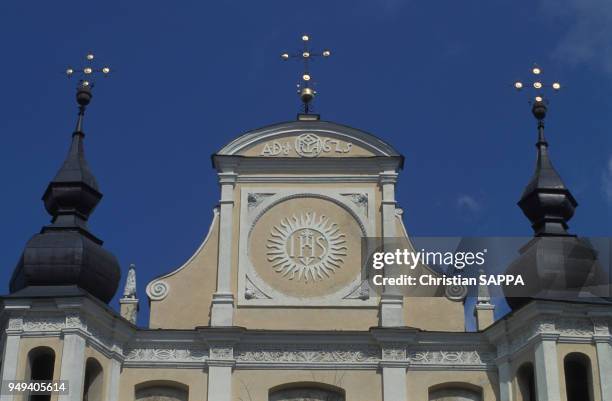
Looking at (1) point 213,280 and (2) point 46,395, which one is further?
(1) point 213,280

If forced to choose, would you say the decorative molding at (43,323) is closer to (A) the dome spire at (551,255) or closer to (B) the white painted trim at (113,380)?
(B) the white painted trim at (113,380)

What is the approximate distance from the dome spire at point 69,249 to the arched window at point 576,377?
22.2 feet

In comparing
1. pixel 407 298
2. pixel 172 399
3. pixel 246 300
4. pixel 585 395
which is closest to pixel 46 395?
pixel 172 399

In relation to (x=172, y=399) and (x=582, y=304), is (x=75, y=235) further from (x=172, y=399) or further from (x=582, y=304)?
(x=582, y=304)

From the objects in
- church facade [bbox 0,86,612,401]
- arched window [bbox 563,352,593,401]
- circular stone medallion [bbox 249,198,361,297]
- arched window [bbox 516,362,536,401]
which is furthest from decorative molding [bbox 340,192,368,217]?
arched window [bbox 563,352,593,401]

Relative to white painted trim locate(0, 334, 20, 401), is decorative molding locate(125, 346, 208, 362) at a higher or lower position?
higher

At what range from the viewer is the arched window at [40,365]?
67.8 feet

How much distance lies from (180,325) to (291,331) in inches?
66.9

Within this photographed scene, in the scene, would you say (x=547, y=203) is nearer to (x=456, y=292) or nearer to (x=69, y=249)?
(x=456, y=292)

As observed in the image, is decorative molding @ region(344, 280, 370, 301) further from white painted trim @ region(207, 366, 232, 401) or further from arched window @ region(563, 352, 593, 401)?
arched window @ region(563, 352, 593, 401)

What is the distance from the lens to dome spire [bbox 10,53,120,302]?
21.2 m

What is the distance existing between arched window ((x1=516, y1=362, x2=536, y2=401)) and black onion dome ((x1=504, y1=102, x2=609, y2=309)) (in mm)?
964

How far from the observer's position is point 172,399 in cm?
2134

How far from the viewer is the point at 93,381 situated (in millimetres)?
21125
